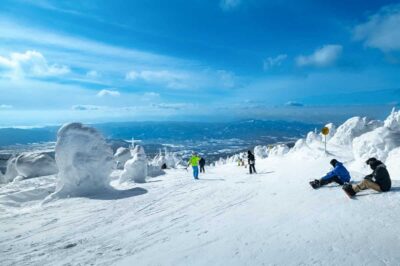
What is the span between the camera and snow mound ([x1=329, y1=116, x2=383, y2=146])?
32.5 m

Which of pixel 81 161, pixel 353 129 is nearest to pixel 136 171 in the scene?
pixel 81 161

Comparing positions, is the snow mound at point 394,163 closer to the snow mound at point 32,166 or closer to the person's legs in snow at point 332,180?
the person's legs in snow at point 332,180

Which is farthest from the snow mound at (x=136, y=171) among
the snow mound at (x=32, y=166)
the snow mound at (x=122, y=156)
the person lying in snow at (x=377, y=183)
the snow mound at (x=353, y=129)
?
the snow mound at (x=122, y=156)

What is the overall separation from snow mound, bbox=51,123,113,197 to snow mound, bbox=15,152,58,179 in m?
20.8

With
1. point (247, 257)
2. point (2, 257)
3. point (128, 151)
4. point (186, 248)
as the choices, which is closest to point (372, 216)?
point (247, 257)

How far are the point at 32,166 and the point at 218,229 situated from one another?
108ft

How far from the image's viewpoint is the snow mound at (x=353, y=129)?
32.5 meters

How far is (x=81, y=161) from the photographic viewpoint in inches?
669

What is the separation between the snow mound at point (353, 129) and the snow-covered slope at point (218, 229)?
1898cm

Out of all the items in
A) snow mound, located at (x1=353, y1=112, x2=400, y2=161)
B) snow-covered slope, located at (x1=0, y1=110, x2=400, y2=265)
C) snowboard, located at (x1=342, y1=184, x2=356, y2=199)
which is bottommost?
snow-covered slope, located at (x1=0, y1=110, x2=400, y2=265)

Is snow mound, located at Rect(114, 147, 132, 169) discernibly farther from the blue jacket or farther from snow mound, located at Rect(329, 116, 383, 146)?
the blue jacket

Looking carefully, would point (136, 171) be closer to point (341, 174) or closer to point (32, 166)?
point (341, 174)

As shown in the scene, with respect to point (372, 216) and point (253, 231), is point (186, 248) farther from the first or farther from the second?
point (372, 216)

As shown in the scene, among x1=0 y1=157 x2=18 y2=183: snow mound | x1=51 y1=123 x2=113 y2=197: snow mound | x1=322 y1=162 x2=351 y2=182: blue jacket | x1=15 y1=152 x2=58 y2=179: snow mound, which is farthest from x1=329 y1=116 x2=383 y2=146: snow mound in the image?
x1=0 y1=157 x2=18 y2=183: snow mound
